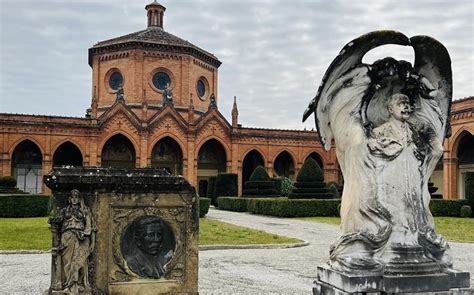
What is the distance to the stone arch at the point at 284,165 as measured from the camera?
159ft

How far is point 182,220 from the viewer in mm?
5781

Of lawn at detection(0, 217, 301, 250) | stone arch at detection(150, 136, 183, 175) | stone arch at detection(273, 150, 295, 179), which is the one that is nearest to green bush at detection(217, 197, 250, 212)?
stone arch at detection(150, 136, 183, 175)

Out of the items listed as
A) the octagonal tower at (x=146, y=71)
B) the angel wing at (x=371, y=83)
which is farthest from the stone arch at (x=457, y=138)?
the angel wing at (x=371, y=83)

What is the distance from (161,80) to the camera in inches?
1804

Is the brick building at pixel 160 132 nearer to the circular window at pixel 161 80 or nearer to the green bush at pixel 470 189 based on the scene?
the circular window at pixel 161 80

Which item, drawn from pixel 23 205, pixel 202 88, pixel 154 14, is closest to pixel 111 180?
pixel 23 205

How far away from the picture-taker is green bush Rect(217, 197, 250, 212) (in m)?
30.8

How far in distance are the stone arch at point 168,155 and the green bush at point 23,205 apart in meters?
19.3

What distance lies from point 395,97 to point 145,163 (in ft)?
122

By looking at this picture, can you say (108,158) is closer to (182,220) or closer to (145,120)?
(145,120)

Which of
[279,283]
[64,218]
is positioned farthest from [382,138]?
[279,283]

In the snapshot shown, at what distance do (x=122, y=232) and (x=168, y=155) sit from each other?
38.8 metres

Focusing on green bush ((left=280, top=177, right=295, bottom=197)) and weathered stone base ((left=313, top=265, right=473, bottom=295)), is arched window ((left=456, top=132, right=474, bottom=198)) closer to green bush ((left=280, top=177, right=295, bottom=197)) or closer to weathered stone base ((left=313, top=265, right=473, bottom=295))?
green bush ((left=280, top=177, right=295, bottom=197))

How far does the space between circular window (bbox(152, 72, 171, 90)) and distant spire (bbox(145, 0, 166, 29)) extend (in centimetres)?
826
